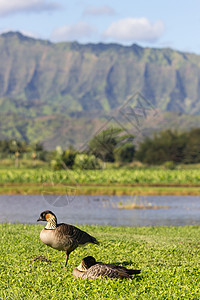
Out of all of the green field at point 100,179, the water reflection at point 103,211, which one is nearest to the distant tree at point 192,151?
the green field at point 100,179

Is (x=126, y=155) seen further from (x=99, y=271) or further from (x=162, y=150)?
(x=99, y=271)

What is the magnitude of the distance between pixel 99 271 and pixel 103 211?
26352mm

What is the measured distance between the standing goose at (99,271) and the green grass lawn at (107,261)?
0.61ft

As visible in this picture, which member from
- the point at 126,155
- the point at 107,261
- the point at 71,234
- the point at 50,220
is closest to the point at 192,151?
the point at 126,155

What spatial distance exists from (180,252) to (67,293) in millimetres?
5520

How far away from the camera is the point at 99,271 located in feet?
38.2

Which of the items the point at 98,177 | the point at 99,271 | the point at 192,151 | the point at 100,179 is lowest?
the point at 100,179

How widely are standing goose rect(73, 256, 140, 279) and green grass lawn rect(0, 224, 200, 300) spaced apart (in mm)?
184

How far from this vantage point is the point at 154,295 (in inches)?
412

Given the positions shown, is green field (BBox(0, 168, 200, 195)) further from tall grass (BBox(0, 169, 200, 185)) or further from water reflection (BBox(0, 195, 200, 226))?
water reflection (BBox(0, 195, 200, 226))

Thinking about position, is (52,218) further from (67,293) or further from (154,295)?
(154,295)

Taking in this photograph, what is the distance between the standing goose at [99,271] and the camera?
11609mm

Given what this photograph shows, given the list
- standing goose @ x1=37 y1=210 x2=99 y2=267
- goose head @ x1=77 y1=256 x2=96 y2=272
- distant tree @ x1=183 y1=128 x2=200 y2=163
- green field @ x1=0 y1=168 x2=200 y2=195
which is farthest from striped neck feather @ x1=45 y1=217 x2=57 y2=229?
distant tree @ x1=183 y1=128 x2=200 y2=163

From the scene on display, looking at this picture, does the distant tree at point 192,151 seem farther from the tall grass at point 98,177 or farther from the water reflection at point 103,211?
the water reflection at point 103,211
